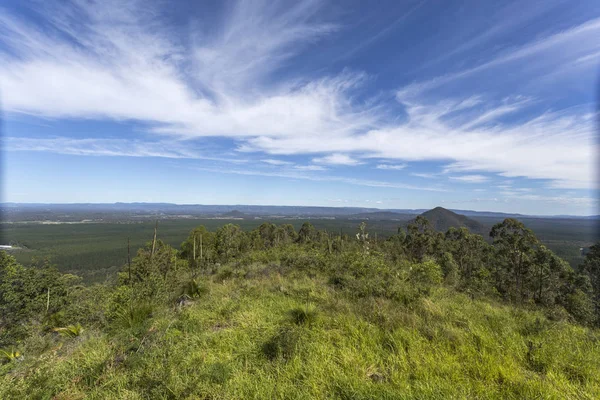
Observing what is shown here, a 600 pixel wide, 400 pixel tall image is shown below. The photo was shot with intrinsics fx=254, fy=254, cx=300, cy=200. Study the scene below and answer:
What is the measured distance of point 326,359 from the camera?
3.88 metres

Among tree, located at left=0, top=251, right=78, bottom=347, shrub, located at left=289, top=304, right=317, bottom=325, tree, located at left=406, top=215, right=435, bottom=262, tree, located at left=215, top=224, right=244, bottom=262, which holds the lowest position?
tree, located at left=0, top=251, right=78, bottom=347

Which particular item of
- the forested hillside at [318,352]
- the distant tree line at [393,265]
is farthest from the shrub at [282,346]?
the distant tree line at [393,265]

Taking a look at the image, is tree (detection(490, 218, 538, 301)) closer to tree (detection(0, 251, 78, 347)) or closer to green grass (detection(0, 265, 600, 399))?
green grass (detection(0, 265, 600, 399))

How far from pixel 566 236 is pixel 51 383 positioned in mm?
200630

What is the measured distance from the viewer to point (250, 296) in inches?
315

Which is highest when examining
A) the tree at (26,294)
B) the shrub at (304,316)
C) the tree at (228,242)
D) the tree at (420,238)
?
the shrub at (304,316)

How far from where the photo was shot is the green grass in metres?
3.25

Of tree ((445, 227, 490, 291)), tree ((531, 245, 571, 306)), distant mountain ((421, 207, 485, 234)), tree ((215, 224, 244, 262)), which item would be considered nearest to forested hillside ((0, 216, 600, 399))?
tree ((531, 245, 571, 306))

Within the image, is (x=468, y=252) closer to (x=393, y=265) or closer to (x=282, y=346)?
(x=393, y=265)

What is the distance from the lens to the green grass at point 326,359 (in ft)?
10.6

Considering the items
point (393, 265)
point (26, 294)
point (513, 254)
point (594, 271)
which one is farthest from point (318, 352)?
point (26, 294)

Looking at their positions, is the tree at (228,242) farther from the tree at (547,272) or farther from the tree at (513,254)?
the tree at (547,272)

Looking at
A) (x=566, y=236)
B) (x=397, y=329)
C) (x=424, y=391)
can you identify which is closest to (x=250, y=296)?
(x=397, y=329)

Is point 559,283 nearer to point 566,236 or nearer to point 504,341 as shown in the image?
point 504,341
